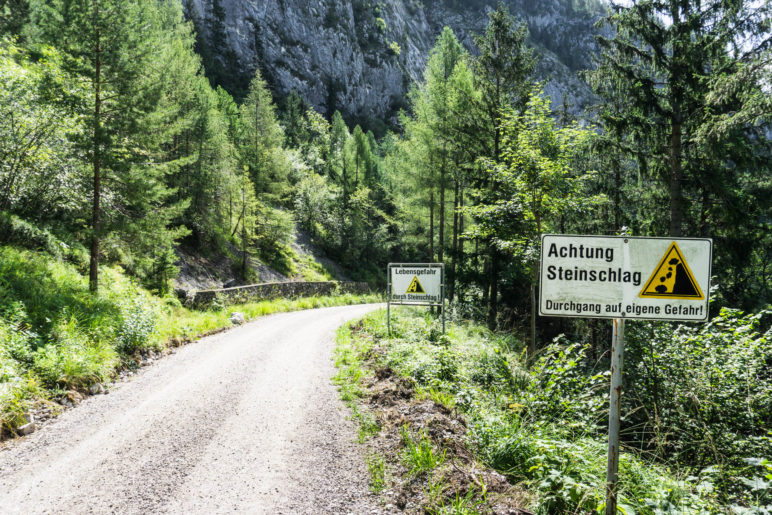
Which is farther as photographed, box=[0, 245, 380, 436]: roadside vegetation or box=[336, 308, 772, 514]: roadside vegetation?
box=[0, 245, 380, 436]: roadside vegetation

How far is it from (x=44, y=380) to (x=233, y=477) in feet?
14.1

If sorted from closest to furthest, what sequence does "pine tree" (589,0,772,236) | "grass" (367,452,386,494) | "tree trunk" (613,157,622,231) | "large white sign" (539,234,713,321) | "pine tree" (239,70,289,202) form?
1. "large white sign" (539,234,713,321)
2. "grass" (367,452,386,494)
3. "pine tree" (589,0,772,236)
4. "tree trunk" (613,157,622,231)
5. "pine tree" (239,70,289,202)

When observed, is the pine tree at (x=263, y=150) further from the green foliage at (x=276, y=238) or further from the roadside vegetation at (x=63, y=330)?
the roadside vegetation at (x=63, y=330)

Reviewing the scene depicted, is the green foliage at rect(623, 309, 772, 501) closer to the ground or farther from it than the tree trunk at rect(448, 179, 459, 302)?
closer to the ground

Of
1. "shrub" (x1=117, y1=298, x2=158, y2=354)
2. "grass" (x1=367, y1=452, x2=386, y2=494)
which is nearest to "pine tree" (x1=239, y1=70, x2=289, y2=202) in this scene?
"shrub" (x1=117, y1=298, x2=158, y2=354)

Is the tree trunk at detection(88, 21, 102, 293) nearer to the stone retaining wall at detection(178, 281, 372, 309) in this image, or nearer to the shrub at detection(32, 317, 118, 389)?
the shrub at detection(32, 317, 118, 389)

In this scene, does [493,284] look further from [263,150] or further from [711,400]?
[263,150]

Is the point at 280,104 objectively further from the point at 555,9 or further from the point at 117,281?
the point at 555,9

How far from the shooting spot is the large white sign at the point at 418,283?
945 centimetres

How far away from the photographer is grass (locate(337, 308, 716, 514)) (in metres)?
2.93

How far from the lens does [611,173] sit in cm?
1505

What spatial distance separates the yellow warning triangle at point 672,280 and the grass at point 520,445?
146 cm

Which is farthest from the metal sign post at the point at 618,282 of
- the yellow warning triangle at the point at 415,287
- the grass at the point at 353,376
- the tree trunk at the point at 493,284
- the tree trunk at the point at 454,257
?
the tree trunk at the point at 454,257

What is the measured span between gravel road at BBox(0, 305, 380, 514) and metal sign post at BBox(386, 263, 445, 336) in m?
3.17
